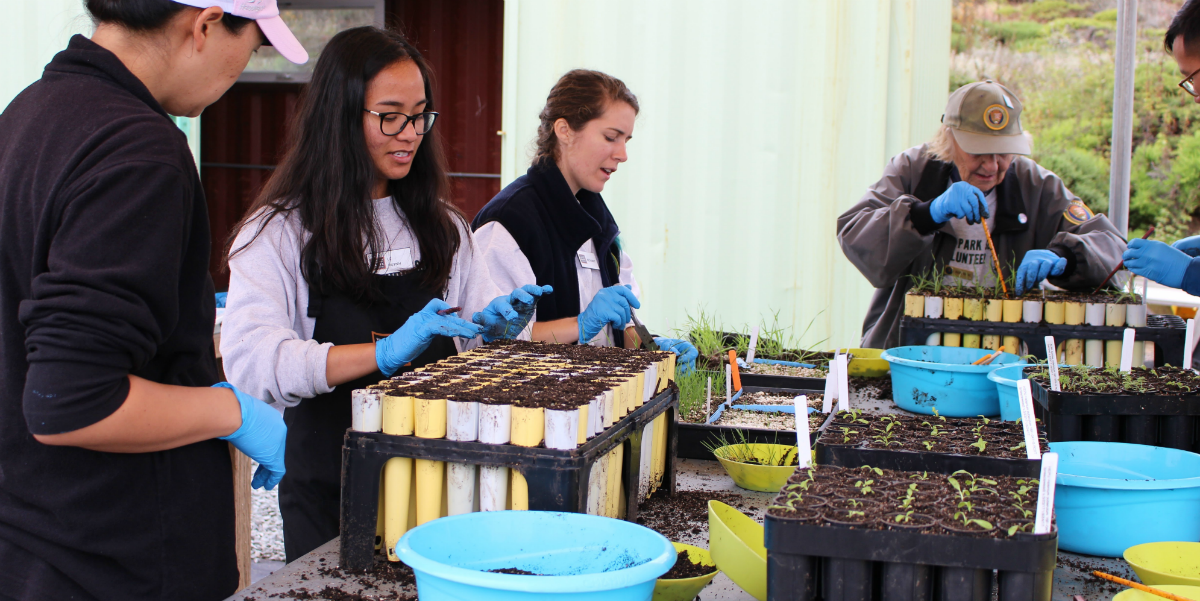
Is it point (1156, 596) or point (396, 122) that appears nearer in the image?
point (1156, 596)

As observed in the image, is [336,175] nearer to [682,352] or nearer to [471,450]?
[471,450]

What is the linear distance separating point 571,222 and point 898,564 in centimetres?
186

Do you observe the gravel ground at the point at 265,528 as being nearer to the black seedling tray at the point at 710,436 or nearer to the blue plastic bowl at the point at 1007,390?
the black seedling tray at the point at 710,436

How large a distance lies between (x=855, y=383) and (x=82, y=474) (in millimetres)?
2478

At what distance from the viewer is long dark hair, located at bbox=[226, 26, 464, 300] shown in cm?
194

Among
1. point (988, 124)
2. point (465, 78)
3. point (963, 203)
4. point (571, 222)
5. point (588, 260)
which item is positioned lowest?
point (588, 260)

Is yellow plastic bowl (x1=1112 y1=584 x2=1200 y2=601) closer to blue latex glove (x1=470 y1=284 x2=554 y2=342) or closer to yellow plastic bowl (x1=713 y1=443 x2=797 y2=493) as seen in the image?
yellow plastic bowl (x1=713 y1=443 x2=797 y2=493)

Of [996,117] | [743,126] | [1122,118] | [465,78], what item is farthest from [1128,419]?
[465,78]

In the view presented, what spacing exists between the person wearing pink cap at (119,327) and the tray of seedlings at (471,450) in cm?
21

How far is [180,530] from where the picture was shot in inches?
55.2

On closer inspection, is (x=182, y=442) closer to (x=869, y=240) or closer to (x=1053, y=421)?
(x=1053, y=421)

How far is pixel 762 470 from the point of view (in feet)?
6.09

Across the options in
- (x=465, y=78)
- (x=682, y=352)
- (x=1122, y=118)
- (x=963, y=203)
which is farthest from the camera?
(x=465, y=78)

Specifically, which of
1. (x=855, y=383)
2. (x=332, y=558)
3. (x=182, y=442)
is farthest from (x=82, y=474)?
(x=855, y=383)
